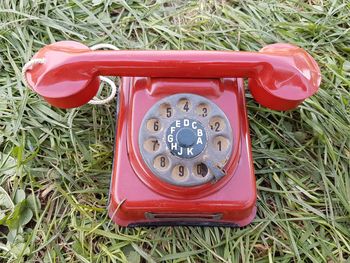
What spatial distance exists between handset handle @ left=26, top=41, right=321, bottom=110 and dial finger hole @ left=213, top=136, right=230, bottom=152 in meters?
0.12

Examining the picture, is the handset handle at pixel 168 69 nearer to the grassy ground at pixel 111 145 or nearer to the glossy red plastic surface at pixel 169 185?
the glossy red plastic surface at pixel 169 185

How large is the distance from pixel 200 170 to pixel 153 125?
0.13m

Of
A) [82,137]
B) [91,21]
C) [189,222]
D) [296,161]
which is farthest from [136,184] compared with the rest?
[91,21]

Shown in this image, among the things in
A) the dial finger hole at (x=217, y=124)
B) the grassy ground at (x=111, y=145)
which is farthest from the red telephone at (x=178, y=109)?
the grassy ground at (x=111, y=145)

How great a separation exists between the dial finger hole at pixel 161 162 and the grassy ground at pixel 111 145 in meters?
0.20

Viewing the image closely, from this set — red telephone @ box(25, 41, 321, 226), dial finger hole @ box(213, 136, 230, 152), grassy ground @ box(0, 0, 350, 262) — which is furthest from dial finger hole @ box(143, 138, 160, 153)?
grassy ground @ box(0, 0, 350, 262)

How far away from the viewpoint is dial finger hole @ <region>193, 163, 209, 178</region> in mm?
1022

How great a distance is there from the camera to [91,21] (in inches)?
55.8

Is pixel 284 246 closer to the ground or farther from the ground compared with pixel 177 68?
closer to the ground

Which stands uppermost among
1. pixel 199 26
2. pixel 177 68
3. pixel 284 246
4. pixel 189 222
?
pixel 177 68

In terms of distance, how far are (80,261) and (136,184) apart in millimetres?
228

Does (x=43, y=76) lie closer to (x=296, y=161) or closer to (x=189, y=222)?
(x=189, y=222)

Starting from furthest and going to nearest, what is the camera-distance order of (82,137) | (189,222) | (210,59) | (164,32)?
1. (164,32)
2. (82,137)
3. (189,222)
4. (210,59)

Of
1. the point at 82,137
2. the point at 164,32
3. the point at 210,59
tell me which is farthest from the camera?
the point at 164,32
